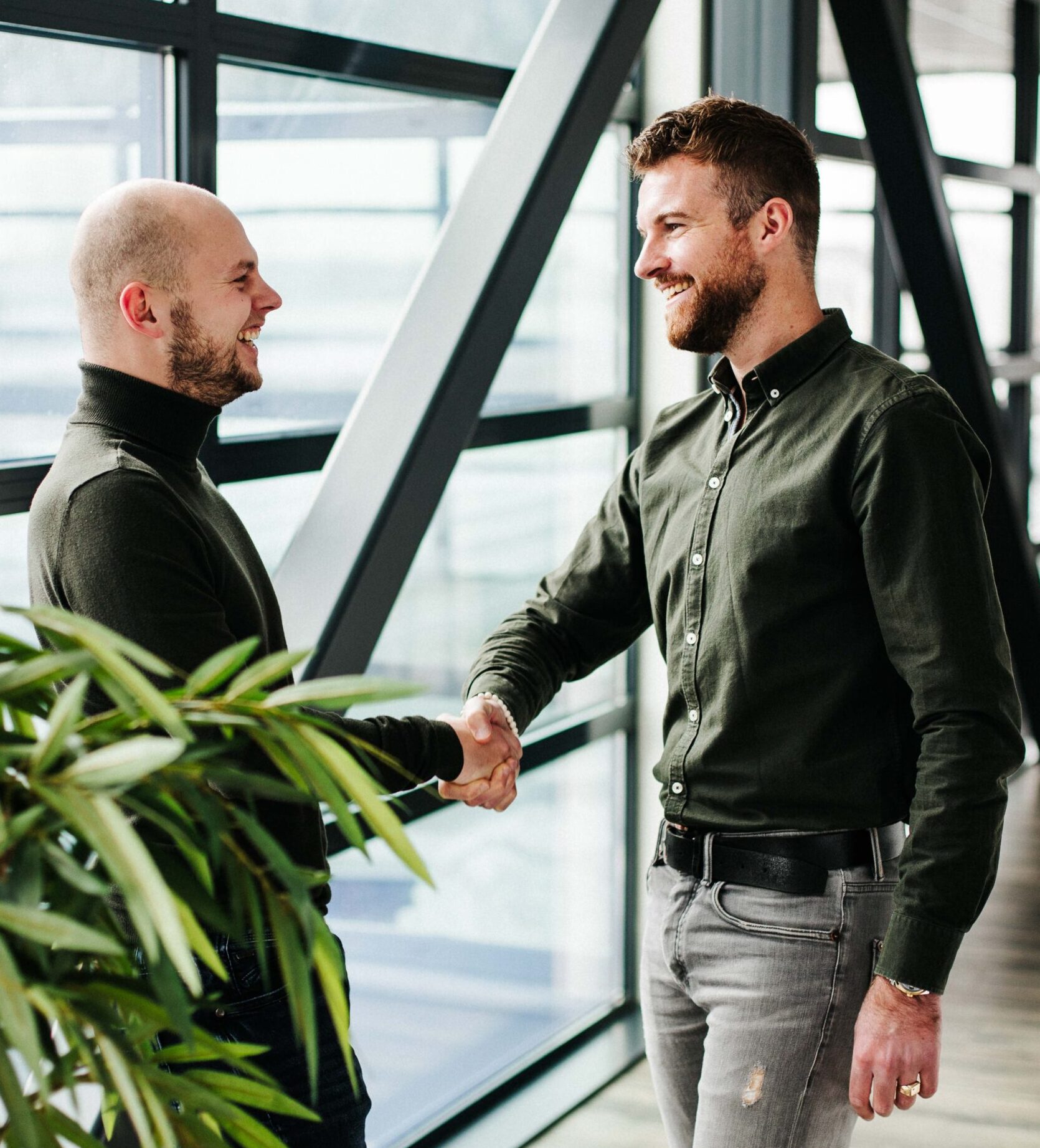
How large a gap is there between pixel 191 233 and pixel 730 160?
67 centimetres

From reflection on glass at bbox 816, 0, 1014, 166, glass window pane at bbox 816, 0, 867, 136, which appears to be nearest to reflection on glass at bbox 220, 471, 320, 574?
glass window pane at bbox 816, 0, 867, 136

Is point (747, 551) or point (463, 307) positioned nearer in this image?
point (747, 551)

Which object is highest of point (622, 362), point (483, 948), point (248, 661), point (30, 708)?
point (622, 362)

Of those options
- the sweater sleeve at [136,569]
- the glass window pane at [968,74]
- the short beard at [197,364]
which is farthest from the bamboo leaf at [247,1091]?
the glass window pane at [968,74]

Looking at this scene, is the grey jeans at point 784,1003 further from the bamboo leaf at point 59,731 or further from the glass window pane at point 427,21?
the glass window pane at point 427,21

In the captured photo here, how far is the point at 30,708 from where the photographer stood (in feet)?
2.85

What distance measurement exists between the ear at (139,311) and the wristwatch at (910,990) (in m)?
1.07

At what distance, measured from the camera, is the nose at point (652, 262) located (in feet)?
5.91

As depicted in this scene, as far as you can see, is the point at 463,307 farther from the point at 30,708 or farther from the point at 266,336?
the point at 30,708

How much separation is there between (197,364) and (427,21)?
177 cm

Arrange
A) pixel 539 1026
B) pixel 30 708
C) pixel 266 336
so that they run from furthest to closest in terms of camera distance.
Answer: pixel 539 1026 → pixel 266 336 → pixel 30 708

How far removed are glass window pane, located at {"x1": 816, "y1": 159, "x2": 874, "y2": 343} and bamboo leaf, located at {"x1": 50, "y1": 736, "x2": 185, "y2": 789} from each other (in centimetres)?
484

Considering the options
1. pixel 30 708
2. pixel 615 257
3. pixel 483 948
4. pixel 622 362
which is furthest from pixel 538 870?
pixel 30 708

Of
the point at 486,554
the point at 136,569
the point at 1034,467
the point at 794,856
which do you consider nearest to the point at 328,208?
the point at 486,554
